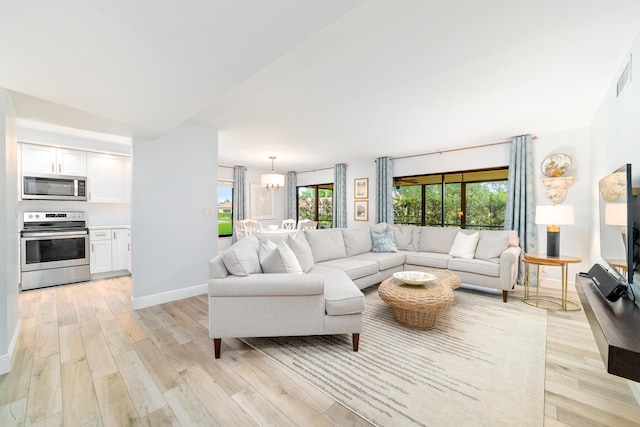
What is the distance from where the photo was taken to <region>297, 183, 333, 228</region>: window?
782cm

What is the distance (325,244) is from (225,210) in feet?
14.2

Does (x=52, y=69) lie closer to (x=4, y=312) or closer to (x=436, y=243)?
(x=4, y=312)

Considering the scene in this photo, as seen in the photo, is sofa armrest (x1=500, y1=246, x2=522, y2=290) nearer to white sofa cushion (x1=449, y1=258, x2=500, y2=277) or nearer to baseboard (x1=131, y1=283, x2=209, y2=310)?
white sofa cushion (x1=449, y1=258, x2=500, y2=277)

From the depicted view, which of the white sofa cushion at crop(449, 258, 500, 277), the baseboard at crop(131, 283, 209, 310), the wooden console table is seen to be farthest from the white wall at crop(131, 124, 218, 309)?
the wooden console table

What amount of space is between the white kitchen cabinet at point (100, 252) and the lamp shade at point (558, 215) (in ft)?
21.8

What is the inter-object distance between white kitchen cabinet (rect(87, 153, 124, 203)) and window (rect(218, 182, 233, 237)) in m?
2.63

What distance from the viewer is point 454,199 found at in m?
5.35

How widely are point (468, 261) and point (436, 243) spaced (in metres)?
0.80

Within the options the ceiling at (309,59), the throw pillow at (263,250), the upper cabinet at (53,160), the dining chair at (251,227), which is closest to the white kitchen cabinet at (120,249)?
the upper cabinet at (53,160)

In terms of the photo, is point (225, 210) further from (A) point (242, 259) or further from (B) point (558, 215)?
(B) point (558, 215)

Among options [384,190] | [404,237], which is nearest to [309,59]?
[404,237]

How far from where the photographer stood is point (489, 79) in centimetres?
248

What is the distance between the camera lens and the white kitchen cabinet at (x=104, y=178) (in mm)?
4617

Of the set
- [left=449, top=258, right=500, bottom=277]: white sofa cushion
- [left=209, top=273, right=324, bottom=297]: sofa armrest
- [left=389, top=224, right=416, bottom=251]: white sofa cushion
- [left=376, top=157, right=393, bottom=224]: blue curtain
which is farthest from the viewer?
[left=376, top=157, right=393, bottom=224]: blue curtain
